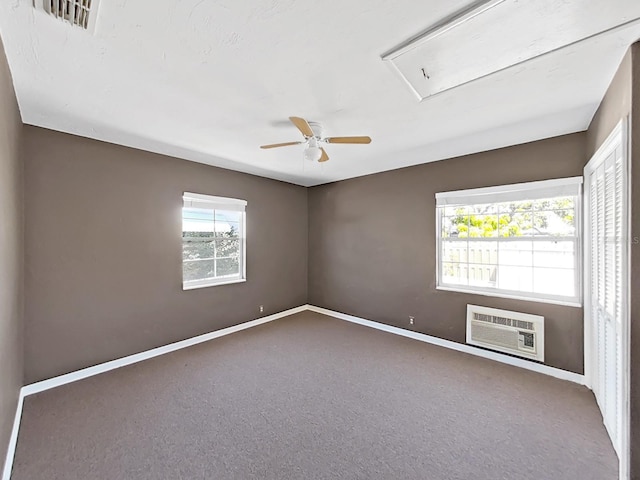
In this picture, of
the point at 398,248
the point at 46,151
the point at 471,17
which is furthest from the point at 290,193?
the point at 471,17

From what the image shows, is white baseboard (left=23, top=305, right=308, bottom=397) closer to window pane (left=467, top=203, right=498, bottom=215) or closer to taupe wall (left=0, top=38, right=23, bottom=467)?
taupe wall (left=0, top=38, right=23, bottom=467)

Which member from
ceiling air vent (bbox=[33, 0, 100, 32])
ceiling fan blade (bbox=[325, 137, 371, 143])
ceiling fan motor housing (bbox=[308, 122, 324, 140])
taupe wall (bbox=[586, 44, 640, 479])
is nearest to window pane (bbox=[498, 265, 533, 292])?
taupe wall (bbox=[586, 44, 640, 479])

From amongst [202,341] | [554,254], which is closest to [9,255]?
[202,341]

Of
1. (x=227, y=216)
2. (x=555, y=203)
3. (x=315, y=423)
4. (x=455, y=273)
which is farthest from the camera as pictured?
(x=227, y=216)

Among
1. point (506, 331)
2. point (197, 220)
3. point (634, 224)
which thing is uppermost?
point (197, 220)

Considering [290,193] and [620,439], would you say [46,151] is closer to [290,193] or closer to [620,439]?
[290,193]

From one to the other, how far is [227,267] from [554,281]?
4.04 m

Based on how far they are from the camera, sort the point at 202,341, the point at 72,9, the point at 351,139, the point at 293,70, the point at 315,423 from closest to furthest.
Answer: the point at 72,9 < the point at 293,70 < the point at 315,423 < the point at 351,139 < the point at 202,341

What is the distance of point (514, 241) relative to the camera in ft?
10.1

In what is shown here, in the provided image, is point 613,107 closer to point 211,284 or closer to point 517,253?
point 517,253

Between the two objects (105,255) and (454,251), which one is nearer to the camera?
(105,255)

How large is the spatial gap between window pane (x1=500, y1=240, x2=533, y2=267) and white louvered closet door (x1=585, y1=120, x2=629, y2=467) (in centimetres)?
50

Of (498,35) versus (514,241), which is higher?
(498,35)

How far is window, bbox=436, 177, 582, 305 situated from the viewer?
278cm
